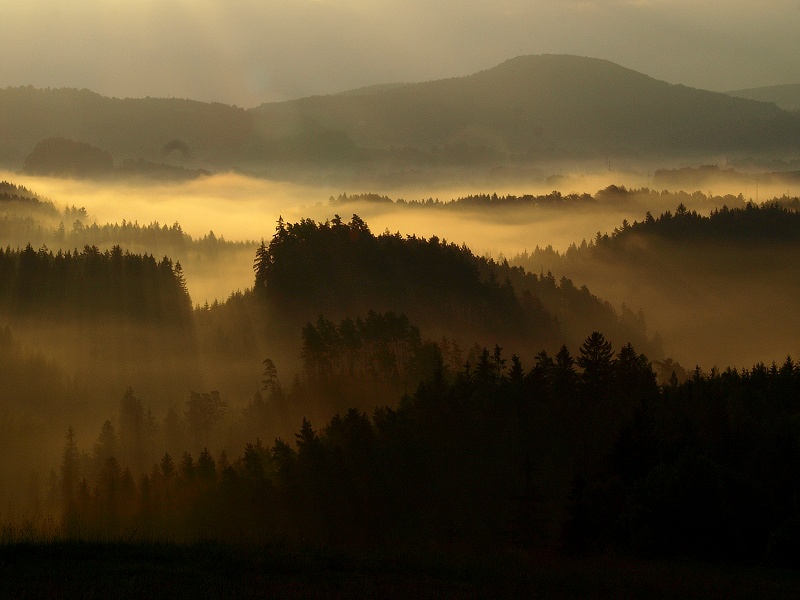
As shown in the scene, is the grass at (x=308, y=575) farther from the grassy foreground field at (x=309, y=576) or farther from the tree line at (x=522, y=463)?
the tree line at (x=522, y=463)

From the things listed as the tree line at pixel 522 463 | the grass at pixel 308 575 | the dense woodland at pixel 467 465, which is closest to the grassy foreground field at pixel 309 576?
the grass at pixel 308 575

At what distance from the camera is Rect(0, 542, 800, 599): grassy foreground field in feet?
80.7

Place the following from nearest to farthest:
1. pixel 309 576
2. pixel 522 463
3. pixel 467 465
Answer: pixel 309 576 < pixel 522 463 < pixel 467 465

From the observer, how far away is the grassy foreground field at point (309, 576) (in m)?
24.6

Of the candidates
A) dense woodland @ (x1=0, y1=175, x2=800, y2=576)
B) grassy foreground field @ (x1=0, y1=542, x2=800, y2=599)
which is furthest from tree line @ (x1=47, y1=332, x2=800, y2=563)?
grassy foreground field @ (x1=0, y1=542, x2=800, y2=599)

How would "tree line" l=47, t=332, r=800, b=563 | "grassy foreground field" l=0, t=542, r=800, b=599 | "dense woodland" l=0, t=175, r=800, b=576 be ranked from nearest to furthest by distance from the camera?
"grassy foreground field" l=0, t=542, r=800, b=599
"dense woodland" l=0, t=175, r=800, b=576
"tree line" l=47, t=332, r=800, b=563

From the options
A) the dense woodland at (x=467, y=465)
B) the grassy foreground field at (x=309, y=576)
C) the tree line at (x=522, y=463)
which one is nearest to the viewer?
the grassy foreground field at (x=309, y=576)

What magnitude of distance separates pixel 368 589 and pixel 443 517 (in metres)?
54.2

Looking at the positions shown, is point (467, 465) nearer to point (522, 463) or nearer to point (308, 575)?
point (522, 463)

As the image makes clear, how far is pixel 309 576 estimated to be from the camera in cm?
2688

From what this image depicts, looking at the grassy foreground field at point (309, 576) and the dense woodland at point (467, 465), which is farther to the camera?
the dense woodland at point (467, 465)

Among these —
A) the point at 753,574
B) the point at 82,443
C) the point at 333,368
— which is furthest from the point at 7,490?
the point at 753,574

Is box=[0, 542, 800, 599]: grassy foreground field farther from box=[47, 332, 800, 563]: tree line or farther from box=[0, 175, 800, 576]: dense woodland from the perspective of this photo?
box=[47, 332, 800, 563]: tree line

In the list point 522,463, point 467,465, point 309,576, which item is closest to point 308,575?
point 309,576
